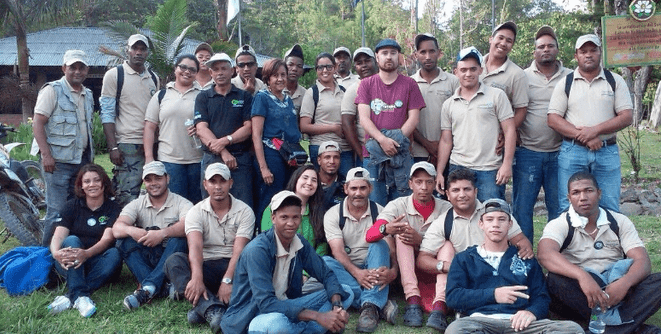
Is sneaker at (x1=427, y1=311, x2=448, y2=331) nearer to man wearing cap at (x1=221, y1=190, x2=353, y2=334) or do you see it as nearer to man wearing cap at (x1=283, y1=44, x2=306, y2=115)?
man wearing cap at (x1=221, y1=190, x2=353, y2=334)

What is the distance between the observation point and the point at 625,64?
43.2ft

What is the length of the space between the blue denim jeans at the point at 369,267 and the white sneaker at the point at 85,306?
182 centimetres

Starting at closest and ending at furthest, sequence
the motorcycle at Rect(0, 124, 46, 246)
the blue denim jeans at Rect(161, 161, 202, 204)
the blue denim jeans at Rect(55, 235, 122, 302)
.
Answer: the blue denim jeans at Rect(55, 235, 122, 302) → the blue denim jeans at Rect(161, 161, 202, 204) → the motorcycle at Rect(0, 124, 46, 246)

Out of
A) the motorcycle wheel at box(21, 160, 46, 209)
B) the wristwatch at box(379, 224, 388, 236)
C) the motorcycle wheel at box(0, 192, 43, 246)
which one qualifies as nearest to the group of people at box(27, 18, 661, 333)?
the wristwatch at box(379, 224, 388, 236)

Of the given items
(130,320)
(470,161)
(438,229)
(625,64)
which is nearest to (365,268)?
(438,229)

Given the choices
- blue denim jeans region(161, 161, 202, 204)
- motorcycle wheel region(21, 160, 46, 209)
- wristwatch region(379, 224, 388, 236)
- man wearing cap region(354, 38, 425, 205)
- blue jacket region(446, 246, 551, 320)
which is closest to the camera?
blue jacket region(446, 246, 551, 320)

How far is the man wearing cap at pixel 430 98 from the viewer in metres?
5.66

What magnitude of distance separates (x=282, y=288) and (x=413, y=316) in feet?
3.34

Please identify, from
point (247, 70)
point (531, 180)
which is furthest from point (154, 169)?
point (531, 180)

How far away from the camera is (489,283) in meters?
4.20

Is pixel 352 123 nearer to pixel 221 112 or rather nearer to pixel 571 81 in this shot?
pixel 221 112

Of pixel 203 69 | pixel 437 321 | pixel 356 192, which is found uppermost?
pixel 203 69

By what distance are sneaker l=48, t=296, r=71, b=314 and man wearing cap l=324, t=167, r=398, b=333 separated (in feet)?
6.62

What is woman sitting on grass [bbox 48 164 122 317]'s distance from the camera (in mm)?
4891
